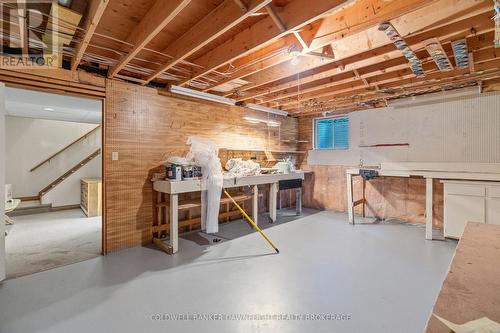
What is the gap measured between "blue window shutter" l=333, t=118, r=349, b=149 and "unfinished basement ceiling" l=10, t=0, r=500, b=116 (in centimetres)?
176

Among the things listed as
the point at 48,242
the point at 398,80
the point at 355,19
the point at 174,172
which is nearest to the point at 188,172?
the point at 174,172

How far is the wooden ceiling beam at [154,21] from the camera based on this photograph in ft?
5.56

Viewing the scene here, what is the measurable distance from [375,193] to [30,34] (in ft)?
19.2

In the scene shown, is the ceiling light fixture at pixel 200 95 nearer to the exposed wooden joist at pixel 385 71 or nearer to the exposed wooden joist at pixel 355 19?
the exposed wooden joist at pixel 385 71

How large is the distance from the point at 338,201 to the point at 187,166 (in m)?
3.82

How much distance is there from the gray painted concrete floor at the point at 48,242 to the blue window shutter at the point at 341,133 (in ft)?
17.1

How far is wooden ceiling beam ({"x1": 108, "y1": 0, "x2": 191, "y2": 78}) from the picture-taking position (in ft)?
5.56

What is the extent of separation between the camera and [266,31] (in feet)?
7.07

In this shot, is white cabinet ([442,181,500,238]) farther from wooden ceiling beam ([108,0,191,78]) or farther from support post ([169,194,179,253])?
wooden ceiling beam ([108,0,191,78])

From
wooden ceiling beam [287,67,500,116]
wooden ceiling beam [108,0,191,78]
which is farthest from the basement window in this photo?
wooden ceiling beam [108,0,191,78]

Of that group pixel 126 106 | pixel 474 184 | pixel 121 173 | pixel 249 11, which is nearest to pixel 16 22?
pixel 126 106

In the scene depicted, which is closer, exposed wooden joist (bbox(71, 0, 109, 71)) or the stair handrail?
exposed wooden joist (bbox(71, 0, 109, 71))

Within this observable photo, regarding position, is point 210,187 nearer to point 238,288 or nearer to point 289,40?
point 238,288

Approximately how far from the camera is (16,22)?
80.1 inches
